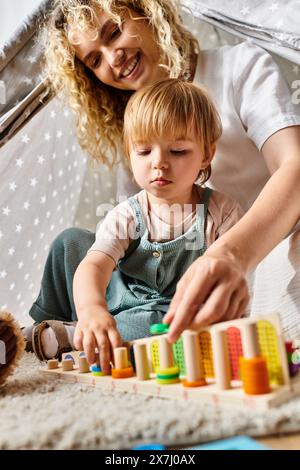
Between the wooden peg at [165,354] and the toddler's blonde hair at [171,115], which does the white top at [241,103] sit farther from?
the wooden peg at [165,354]

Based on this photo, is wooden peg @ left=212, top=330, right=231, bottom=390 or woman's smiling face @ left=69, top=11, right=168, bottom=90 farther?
woman's smiling face @ left=69, top=11, right=168, bottom=90

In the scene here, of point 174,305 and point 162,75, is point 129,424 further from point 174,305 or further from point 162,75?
point 162,75

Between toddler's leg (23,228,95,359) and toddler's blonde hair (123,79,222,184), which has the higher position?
toddler's blonde hair (123,79,222,184)

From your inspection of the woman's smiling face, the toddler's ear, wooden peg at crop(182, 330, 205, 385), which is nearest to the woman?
the woman's smiling face

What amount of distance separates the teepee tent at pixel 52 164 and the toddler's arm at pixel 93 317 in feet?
1.01

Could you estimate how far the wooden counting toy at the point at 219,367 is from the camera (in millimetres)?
551

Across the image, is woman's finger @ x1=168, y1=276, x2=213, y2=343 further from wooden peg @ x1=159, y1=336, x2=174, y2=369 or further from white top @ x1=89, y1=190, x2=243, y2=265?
white top @ x1=89, y1=190, x2=243, y2=265

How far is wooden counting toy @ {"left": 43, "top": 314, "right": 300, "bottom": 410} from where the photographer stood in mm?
551

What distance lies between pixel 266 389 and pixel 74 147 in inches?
47.6

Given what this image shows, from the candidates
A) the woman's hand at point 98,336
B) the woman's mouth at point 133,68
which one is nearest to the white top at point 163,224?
the woman's hand at point 98,336

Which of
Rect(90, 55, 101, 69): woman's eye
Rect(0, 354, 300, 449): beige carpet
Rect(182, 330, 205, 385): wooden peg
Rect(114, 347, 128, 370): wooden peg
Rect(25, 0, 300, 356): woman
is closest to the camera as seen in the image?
Rect(0, 354, 300, 449): beige carpet

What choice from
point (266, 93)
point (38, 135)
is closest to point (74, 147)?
point (38, 135)

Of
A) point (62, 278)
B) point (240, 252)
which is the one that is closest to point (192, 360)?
point (240, 252)

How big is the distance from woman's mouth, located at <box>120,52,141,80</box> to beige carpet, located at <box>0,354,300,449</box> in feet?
2.72
